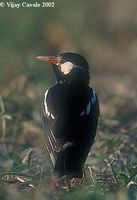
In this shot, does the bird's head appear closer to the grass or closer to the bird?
the bird

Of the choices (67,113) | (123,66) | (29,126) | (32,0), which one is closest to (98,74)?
(123,66)

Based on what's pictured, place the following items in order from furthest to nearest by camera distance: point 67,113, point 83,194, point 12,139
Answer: point 12,139 → point 67,113 → point 83,194

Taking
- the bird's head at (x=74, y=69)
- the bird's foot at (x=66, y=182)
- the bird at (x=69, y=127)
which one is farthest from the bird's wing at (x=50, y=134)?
the bird's head at (x=74, y=69)

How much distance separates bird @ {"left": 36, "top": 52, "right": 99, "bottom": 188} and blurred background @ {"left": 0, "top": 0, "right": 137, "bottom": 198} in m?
0.76

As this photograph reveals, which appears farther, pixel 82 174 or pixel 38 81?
pixel 38 81

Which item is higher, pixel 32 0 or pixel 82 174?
pixel 32 0

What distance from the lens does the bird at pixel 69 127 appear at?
6730mm

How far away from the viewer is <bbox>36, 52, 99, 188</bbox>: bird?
6730 mm

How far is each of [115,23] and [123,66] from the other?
4.29 ft

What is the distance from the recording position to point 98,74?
1078 centimetres

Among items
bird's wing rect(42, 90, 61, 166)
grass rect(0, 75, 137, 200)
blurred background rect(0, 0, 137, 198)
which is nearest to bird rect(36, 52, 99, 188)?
bird's wing rect(42, 90, 61, 166)

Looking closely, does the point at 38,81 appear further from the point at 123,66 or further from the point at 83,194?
the point at 83,194

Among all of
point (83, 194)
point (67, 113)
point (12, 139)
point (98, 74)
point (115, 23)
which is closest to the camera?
point (83, 194)

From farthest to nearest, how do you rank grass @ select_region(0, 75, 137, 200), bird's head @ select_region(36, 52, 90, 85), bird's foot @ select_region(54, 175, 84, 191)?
bird's head @ select_region(36, 52, 90, 85), bird's foot @ select_region(54, 175, 84, 191), grass @ select_region(0, 75, 137, 200)
